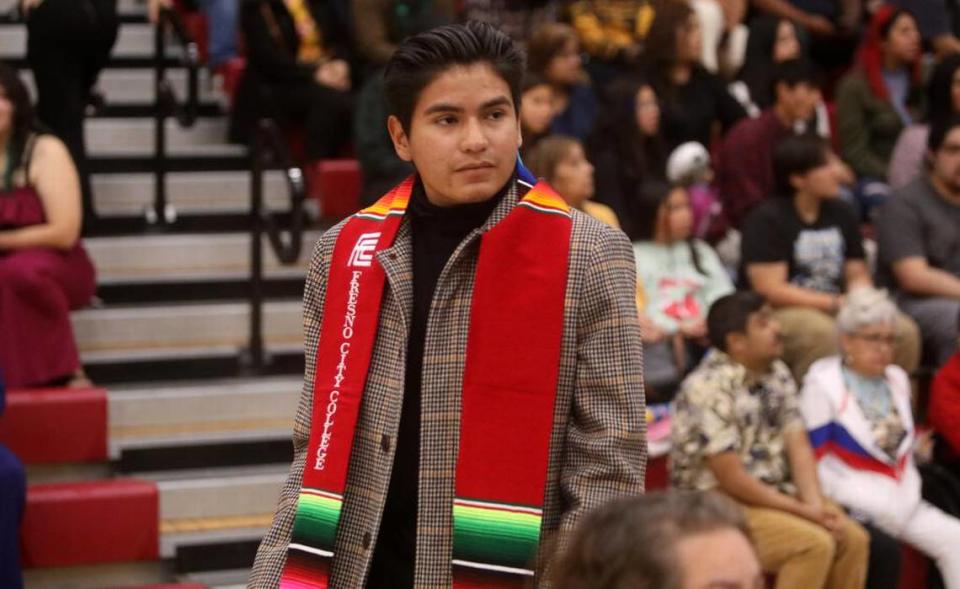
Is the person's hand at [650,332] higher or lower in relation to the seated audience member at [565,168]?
lower

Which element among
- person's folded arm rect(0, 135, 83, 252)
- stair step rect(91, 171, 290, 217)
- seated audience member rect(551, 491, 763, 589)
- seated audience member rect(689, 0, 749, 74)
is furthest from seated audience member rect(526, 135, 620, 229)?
seated audience member rect(551, 491, 763, 589)

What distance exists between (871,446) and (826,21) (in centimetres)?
479

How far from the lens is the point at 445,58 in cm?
270

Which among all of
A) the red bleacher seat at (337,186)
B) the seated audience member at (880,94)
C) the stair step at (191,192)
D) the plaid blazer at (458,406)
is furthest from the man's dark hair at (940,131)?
the plaid blazer at (458,406)

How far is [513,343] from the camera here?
265 centimetres

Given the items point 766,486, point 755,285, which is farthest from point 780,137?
point 766,486

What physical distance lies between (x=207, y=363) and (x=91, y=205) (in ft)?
3.62

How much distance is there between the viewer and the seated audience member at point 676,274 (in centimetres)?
670

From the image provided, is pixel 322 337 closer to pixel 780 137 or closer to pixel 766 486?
pixel 766 486

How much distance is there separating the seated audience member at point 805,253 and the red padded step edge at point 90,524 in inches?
99.4

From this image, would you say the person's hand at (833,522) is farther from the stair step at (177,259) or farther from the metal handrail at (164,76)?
the metal handrail at (164,76)

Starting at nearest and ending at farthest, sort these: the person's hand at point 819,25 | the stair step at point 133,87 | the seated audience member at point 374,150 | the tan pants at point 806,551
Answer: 1. the tan pants at point 806,551
2. the seated audience member at point 374,150
3. the stair step at point 133,87
4. the person's hand at point 819,25

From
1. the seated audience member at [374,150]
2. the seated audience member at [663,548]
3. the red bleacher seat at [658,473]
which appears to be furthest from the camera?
the seated audience member at [374,150]

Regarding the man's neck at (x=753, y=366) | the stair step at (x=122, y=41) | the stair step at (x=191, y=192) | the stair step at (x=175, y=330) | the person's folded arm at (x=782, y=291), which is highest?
the stair step at (x=122, y=41)
